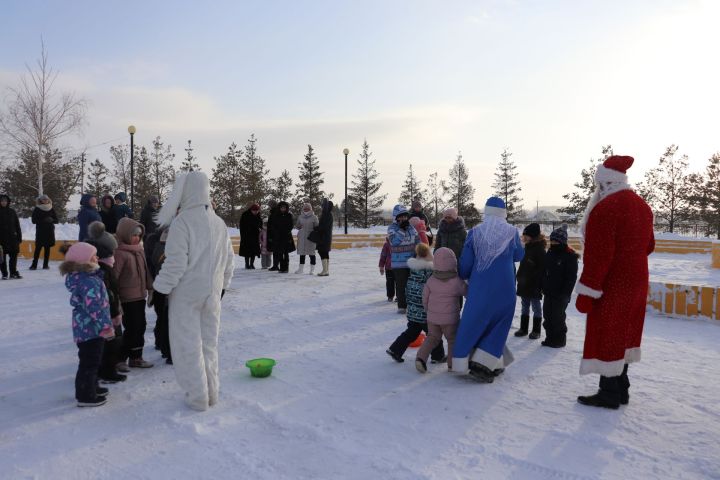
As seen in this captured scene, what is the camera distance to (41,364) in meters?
5.34

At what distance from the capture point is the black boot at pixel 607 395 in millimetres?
4176

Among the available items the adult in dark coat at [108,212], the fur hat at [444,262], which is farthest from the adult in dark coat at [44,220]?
the fur hat at [444,262]

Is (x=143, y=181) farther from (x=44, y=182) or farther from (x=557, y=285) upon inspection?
(x=557, y=285)

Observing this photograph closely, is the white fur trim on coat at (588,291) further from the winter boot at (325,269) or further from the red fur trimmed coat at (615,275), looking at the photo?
the winter boot at (325,269)

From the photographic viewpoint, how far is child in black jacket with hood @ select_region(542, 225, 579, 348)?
20.2ft

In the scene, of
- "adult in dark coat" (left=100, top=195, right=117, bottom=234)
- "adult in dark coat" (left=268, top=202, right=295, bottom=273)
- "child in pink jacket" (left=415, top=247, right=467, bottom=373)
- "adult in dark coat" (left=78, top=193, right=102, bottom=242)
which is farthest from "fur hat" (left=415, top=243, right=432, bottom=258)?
"adult in dark coat" (left=78, top=193, right=102, bottom=242)

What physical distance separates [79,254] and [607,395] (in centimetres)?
453

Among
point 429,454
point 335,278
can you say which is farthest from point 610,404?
point 335,278

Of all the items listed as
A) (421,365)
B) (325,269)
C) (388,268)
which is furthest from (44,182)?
(421,365)

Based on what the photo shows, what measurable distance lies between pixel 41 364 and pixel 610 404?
5.65 metres

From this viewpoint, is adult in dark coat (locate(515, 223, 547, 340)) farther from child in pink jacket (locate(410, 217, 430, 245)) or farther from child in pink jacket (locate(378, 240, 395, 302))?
child in pink jacket (locate(378, 240, 395, 302))

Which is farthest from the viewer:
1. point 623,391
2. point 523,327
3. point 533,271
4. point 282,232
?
point 282,232

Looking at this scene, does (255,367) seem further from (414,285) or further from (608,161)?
(608,161)

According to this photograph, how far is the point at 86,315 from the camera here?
407cm
